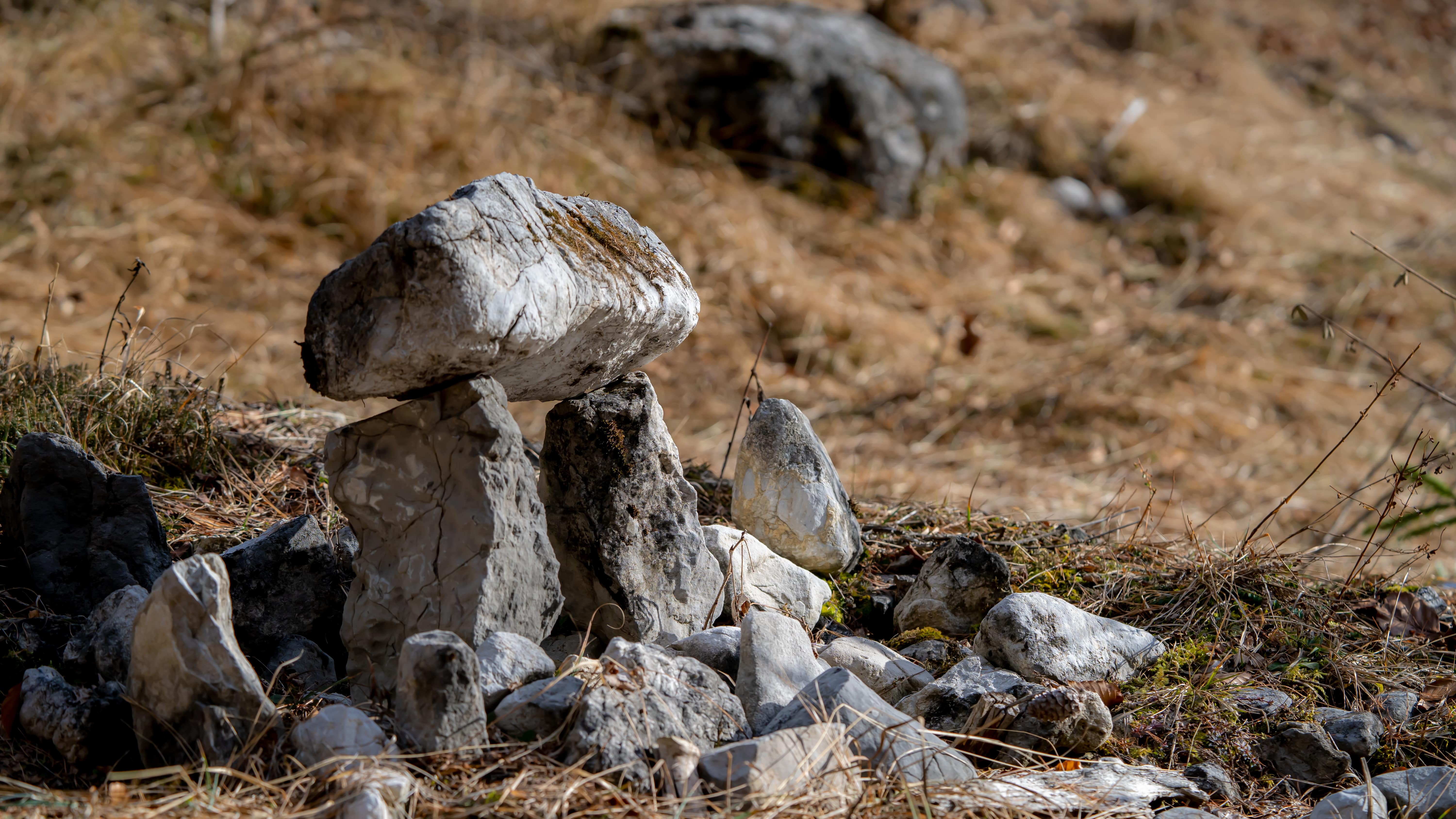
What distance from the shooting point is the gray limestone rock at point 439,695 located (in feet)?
5.88

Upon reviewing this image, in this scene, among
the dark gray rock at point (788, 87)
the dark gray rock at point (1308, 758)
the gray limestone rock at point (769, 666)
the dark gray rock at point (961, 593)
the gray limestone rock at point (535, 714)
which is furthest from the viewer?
the dark gray rock at point (788, 87)

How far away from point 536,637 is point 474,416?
0.54m

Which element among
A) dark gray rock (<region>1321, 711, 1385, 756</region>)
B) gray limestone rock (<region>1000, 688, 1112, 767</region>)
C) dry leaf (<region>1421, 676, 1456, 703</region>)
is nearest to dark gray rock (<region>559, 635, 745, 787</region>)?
gray limestone rock (<region>1000, 688, 1112, 767</region>)

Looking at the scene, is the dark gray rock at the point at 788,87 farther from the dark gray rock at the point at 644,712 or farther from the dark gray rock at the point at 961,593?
the dark gray rock at the point at 644,712

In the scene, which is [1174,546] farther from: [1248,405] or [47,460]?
[1248,405]

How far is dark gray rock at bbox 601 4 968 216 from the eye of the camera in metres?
8.66

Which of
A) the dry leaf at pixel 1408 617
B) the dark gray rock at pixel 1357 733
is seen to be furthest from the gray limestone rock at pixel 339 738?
the dry leaf at pixel 1408 617

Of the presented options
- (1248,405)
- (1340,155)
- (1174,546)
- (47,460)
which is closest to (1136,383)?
(1248,405)

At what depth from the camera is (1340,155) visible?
502 inches

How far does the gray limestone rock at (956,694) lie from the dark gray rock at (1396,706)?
1.01 meters

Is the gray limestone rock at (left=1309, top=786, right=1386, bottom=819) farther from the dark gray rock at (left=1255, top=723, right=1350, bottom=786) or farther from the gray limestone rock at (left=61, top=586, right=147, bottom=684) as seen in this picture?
the gray limestone rock at (left=61, top=586, right=147, bottom=684)

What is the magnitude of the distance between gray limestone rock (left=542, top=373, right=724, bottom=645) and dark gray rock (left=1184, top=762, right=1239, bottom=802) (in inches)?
47.2

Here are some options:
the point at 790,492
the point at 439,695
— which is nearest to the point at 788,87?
the point at 790,492

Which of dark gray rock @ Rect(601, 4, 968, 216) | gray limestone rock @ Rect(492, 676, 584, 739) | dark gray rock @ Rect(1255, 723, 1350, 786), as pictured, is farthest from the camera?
dark gray rock @ Rect(601, 4, 968, 216)
